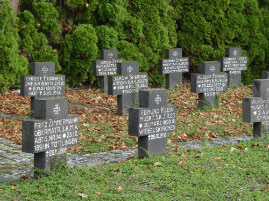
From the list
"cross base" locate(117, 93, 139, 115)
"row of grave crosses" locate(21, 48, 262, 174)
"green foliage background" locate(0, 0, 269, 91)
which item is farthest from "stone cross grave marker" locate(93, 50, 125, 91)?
"cross base" locate(117, 93, 139, 115)

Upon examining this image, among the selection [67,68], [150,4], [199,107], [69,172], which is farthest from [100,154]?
[150,4]

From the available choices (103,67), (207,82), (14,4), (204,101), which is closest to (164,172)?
(204,101)

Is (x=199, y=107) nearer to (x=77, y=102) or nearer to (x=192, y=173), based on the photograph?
(x=77, y=102)

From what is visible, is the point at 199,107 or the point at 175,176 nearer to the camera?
the point at 175,176

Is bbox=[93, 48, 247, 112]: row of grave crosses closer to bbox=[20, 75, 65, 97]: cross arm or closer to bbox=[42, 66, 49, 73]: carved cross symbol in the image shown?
bbox=[20, 75, 65, 97]: cross arm

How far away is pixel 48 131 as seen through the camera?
669 centimetres

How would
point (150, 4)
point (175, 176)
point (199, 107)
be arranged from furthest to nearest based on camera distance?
point (150, 4)
point (199, 107)
point (175, 176)

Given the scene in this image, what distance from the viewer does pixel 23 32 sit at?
591 inches

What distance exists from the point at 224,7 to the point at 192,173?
38.2 feet

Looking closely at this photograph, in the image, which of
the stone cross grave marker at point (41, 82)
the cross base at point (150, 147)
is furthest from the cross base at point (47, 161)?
the stone cross grave marker at point (41, 82)

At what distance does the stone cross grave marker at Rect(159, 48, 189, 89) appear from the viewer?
15.1 m

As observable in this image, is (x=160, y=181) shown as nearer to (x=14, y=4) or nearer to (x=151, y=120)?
(x=151, y=120)

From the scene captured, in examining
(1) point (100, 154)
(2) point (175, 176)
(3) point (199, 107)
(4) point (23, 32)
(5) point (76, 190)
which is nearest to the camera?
(5) point (76, 190)

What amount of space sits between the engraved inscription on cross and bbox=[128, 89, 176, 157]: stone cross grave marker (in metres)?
1.01
